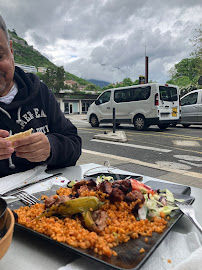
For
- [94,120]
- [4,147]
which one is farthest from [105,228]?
[94,120]

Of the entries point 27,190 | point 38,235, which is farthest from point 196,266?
point 27,190

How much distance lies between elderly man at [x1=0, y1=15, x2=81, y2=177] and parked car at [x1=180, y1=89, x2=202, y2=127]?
38.2 ft

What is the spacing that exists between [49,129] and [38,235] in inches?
58.2

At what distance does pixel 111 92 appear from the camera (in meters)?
13.2

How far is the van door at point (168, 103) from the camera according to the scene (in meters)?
11.1

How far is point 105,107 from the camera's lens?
44.1ft

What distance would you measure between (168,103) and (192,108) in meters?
2.11

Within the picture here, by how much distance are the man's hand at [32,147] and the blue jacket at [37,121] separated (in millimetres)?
180

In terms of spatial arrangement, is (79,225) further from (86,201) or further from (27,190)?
(27,190)

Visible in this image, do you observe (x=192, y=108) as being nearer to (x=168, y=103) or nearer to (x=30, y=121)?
(x=168, y=103)

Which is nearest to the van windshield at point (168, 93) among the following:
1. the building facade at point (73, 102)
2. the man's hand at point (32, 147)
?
the man's hand at point (32, 147)

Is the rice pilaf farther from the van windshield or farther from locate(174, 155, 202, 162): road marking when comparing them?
the van windshield

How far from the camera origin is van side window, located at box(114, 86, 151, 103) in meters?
11.5

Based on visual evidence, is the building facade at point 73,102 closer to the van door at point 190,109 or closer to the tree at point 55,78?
the tree at point 55,78
